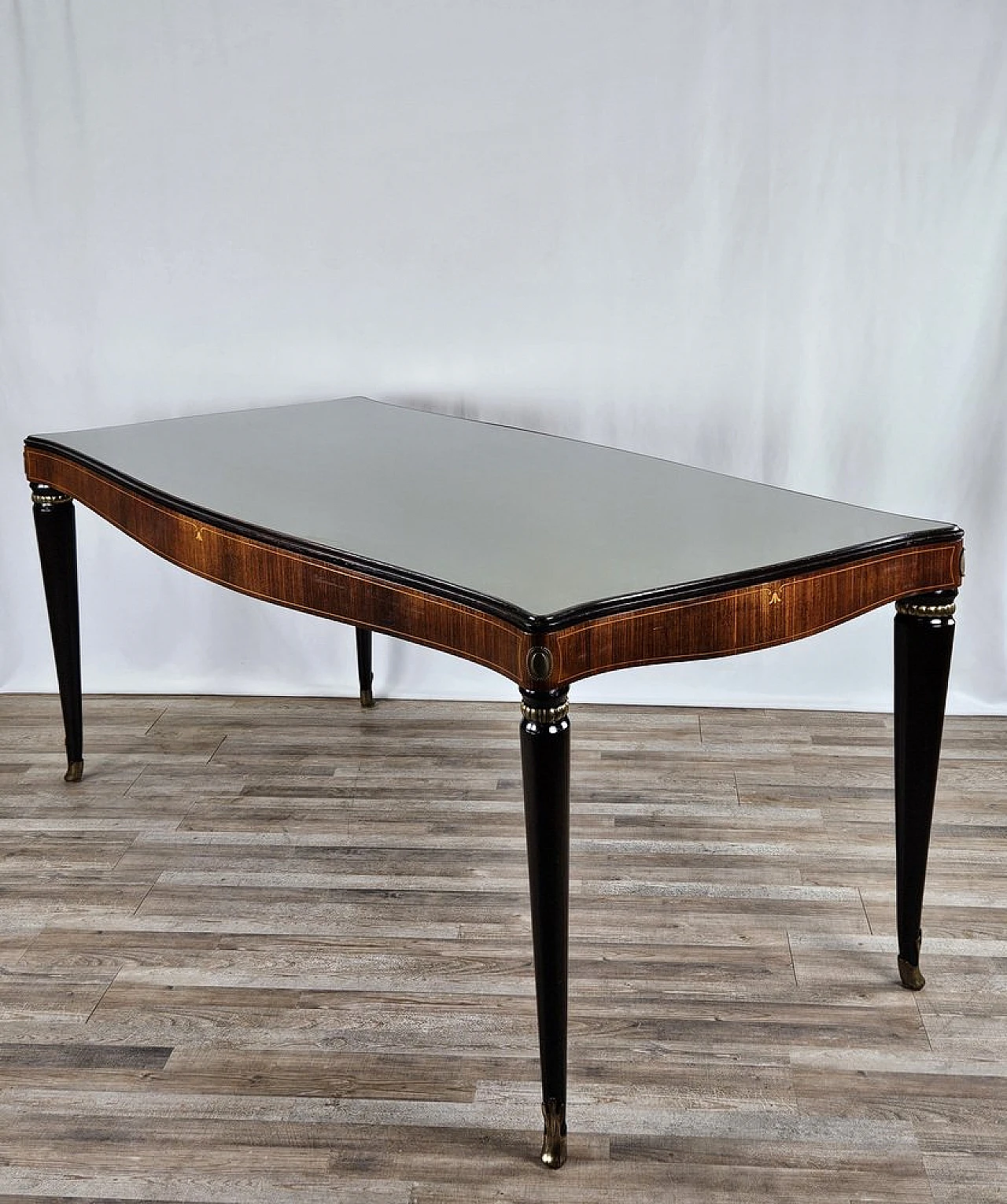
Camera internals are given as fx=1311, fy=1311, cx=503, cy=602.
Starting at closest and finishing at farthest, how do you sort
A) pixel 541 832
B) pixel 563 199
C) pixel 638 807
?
pixel 541 832 → pixel 638 807 → pixel 563 199

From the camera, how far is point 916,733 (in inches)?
69.5

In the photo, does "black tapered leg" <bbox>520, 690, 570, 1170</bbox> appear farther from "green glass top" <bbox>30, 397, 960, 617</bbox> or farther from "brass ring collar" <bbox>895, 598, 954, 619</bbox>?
"brass ring collar" <bbox>895, 598, 954, 619</bbox>

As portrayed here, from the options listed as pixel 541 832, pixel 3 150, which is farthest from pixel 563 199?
pixel 541 832

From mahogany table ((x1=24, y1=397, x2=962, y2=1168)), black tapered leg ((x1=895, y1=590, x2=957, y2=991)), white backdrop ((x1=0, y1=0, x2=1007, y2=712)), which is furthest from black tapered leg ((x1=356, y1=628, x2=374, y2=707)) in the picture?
black tapered leg ((x1=895, y1=590, x2=957, y2=991))

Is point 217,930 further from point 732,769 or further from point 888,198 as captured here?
point 888,198

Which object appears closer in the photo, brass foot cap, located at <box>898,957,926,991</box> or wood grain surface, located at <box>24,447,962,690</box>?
wood grain surface, located at <box>24,447,962,690</box>

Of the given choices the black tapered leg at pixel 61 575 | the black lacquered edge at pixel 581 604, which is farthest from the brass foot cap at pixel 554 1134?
the black tapered leg at pixel 61 575

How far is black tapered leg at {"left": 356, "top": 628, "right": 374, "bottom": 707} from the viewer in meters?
3.01

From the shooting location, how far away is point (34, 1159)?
1583mm

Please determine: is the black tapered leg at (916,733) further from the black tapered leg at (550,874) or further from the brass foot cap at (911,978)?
the black tapered leg at (550,874)

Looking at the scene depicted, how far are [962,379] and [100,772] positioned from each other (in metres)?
2.02

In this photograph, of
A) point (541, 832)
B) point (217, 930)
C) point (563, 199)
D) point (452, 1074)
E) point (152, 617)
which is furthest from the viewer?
point (152, 617)

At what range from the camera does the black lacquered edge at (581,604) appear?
1.42 meters

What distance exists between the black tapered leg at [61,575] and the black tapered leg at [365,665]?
66 centimetres
